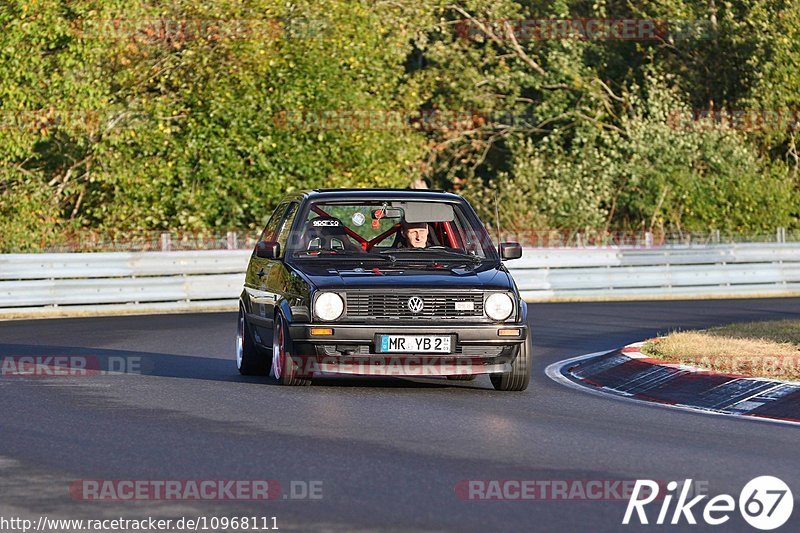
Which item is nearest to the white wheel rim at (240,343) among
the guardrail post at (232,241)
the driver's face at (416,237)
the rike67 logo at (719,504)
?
the driver's face at (416,237)

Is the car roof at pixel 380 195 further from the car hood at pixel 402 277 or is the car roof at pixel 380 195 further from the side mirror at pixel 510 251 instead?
the car hood at pixel 402 277

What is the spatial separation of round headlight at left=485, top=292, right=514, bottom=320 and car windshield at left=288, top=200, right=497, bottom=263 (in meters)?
1.01

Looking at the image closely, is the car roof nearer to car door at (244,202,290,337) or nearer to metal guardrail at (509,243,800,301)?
car door at (244,202,290,337)

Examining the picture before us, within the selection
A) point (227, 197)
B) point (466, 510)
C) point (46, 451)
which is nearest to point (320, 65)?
point (227, 197)

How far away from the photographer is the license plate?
12.9m

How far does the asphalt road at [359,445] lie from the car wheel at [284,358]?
18 cm

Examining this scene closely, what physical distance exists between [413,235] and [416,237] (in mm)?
33

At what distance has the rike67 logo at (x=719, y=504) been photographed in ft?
25.3

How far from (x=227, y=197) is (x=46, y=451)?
77.2 feet

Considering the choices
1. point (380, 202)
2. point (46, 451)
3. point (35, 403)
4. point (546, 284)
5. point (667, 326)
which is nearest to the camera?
point (46, 451)

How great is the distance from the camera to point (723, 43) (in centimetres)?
4306

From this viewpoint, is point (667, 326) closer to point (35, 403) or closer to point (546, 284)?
point (546, 284)

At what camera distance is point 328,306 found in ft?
42.5

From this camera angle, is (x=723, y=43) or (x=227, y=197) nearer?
(x=227, y=197)
